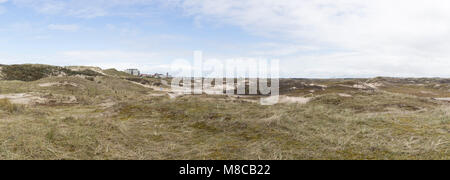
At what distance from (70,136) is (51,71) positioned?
78018 mm

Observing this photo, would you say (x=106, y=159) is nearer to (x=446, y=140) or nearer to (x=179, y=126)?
(x=179, y=126)

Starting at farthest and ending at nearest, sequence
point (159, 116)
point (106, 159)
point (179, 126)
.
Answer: point (159, 116) → point (179, 126) → point (106, 159)
